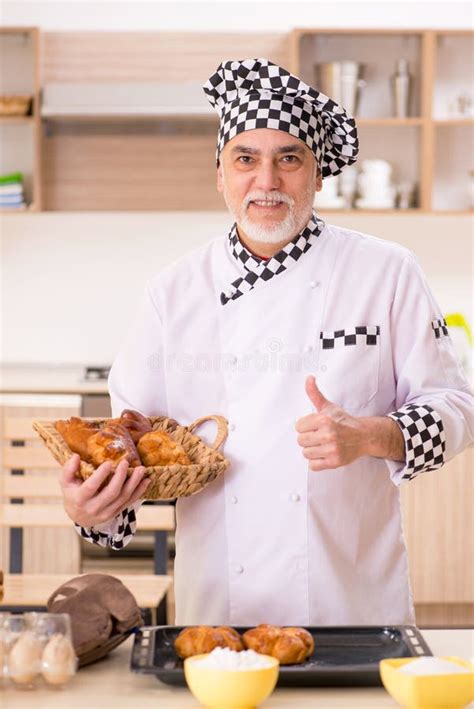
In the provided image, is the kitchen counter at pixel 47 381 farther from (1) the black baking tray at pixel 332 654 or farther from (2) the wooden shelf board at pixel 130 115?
(1) the black baking tray at pixel 332 654

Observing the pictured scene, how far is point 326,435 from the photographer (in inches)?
60.7

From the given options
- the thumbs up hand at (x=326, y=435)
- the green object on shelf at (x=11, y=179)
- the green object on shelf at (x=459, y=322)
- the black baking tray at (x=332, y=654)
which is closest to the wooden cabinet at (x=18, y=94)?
the green object on shelf at (x=11, y=179)

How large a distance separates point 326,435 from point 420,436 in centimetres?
21

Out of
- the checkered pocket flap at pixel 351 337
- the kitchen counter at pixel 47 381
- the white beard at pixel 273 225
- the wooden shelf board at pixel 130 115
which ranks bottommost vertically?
the kitchen counter at pixel 47 381

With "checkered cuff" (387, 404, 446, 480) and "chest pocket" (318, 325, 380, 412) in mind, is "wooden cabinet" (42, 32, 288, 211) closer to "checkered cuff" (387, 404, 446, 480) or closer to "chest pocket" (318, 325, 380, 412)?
"chest pocket" (318, 325, 380, 412)

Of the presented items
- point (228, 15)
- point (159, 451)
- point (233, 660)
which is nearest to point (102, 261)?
point (228, 15)

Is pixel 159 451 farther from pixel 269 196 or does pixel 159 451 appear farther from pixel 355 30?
pixel 355 30

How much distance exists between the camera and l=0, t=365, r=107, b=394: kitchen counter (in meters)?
4.08

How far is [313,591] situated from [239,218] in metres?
0.66

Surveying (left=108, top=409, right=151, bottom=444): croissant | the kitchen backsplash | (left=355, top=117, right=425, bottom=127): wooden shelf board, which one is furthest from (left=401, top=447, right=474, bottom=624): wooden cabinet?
(left=108, top=409, right=151, bottom=444): croissant

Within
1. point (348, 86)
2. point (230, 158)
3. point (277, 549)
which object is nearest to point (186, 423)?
point (277, 549)

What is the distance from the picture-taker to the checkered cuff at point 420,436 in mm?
1668

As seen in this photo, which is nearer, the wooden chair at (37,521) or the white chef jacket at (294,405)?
the white chef jacket at (294,405)

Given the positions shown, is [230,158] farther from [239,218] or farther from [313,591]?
[313,591]
